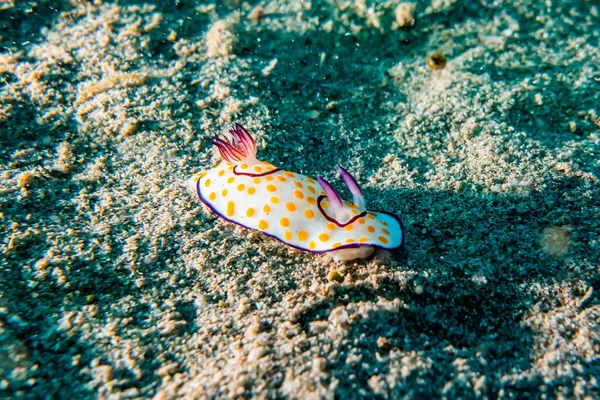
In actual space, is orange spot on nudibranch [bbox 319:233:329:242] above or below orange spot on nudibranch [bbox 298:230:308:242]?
below

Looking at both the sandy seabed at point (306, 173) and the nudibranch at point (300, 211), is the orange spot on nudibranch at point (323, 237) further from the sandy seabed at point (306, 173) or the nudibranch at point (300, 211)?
the sandy seabed at point (306, 173)

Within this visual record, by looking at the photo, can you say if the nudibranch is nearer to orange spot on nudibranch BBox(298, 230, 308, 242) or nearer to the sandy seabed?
orange spot on nudibranch BBox(298, 230, 308, 242)

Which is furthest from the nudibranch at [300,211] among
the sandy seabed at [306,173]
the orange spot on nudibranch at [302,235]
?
the sandy seabed at [306,173]

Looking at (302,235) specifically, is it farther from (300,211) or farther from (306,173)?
(306,173)

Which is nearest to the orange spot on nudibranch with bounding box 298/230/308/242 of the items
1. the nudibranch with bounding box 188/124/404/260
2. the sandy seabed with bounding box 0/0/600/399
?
the nudibranch with bounding box 188/124/404/260

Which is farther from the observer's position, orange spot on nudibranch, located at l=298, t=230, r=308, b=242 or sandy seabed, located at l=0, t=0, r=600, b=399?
orange spot on nudibranch, located at l=298, t=230, r=308, b=242

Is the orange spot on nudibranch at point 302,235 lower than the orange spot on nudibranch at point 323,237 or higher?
higher

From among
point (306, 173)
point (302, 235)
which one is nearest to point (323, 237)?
point (302, 235)
